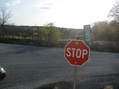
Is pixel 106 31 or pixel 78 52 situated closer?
pixel 78 52

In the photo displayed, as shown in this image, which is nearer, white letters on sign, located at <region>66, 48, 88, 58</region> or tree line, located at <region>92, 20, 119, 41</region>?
white letters on sign, located at <region>66, 48, 88, 58</region>

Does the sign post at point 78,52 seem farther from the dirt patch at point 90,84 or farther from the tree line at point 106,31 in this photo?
the tree line at point 106,31

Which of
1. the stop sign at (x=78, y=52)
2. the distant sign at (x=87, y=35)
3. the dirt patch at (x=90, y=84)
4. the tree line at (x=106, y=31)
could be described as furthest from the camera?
the tree line at (x=106, y=31)

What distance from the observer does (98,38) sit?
135 feet

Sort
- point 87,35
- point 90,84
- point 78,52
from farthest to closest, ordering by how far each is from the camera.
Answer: point 90,84 < point 87,35 < point 78,52

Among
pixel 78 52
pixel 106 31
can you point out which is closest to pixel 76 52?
pixel 78 52

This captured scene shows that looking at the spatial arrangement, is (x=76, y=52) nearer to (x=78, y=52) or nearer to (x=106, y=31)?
(x=78, y=52)

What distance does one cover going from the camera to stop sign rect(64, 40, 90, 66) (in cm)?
671

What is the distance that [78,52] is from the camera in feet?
22.3

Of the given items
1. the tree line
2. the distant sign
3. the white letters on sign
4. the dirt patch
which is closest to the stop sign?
the white letters on sign

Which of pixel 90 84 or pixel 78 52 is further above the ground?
pixel 78 52

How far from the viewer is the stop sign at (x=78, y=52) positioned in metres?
6.71

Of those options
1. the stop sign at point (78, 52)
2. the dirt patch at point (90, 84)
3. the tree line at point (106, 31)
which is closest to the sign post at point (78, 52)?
the stop sign at point (78, 52)

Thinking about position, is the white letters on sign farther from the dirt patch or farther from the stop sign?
the dirt patch
